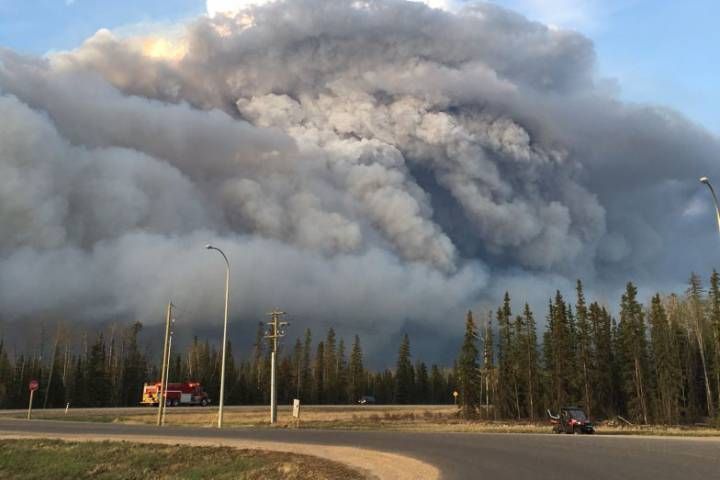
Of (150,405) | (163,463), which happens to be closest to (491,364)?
Answer: (150,405)

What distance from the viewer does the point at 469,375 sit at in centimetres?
10619

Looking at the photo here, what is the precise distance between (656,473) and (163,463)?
746 inches

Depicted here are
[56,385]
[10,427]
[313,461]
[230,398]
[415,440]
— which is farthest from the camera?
[230,398]

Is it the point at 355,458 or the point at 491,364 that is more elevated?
the point at 491,364

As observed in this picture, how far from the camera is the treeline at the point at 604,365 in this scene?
93.8 m

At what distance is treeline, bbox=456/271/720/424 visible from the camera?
308ft

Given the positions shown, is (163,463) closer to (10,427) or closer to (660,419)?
(10,427)

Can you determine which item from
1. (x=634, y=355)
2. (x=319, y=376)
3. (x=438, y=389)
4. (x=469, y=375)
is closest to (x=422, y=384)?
(x=438, y=389)

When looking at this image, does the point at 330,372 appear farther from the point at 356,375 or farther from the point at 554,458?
the point at 554,458

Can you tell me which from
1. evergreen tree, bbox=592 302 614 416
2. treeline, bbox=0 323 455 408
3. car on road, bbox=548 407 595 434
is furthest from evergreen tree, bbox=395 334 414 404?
car on road, bbox=548 407 595 434

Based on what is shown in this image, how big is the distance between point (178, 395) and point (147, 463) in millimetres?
85997

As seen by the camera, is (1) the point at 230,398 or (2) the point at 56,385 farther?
(1) the point at 230,398

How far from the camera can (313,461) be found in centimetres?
2234

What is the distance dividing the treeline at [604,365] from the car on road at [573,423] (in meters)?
52.2
